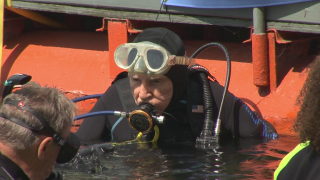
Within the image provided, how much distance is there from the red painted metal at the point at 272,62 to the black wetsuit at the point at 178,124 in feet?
1.76

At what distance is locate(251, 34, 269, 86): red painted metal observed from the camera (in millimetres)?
4371

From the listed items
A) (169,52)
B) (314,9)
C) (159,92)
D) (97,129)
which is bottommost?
(97,129)

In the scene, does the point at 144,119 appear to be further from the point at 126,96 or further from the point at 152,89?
the point at 126,96

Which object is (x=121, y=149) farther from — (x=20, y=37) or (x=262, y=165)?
(x=20, y=37)

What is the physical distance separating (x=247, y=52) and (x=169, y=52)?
1.44 m

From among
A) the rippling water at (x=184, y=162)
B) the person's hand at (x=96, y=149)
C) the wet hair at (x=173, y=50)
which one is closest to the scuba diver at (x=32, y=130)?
the rippling water at (x=184, y=162)

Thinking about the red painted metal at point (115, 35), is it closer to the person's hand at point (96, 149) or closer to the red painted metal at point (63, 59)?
the red painted metal at point (63, 59)

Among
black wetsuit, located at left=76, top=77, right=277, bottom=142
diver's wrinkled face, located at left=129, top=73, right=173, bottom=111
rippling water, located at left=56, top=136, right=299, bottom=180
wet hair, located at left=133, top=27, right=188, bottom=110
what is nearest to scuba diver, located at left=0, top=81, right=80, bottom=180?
rippling water, located at left=56, top=136, right=299, bottom=180

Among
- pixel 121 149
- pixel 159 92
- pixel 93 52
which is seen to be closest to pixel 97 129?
pixel 121 149

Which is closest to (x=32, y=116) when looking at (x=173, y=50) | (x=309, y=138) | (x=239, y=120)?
(x=309, y=138)

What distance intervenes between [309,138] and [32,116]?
1.08 metres

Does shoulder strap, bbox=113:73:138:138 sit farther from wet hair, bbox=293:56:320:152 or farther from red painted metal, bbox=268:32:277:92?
wet hair, bbox=293:56:320:152

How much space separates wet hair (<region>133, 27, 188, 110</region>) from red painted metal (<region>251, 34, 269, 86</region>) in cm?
88

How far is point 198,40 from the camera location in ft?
17.2
